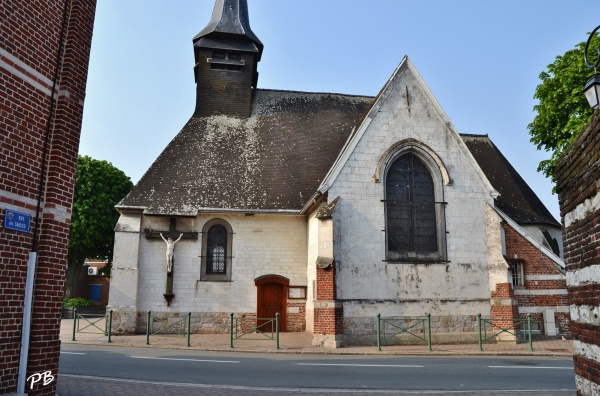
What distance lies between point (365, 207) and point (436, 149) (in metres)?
3.51

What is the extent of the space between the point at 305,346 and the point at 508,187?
12944 mm

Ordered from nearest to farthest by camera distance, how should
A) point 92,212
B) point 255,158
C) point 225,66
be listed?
point 255,158
point 225,66
point 92,212

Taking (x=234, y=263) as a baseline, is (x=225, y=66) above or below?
above

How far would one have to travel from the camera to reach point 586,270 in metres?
5.18

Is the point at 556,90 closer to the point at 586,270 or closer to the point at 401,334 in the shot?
the point at 401,334

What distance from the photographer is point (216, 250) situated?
19484 millimetres

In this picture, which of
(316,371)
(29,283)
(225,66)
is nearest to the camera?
(29,283)

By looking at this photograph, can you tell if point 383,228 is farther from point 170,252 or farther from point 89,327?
point 89,327

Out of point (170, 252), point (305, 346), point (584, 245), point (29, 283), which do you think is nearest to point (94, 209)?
point (170, 252)

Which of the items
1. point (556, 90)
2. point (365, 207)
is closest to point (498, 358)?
point (365, 207)

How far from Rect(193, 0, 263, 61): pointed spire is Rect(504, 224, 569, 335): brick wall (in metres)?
14.7

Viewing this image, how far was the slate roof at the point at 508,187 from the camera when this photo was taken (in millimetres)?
21766

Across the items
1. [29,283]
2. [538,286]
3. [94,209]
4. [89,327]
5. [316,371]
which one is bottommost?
[316,371]

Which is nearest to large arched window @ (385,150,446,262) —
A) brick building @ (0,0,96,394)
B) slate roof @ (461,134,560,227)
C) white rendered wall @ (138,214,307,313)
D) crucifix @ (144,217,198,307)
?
white rendered wall @ (138,214,307,313)
